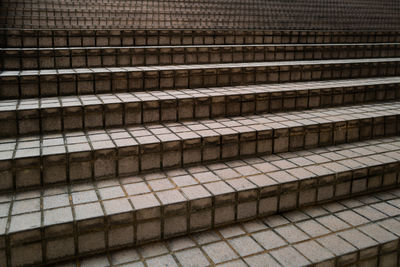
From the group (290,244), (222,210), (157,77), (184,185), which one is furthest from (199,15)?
(290,244)

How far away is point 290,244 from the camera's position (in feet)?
7.07

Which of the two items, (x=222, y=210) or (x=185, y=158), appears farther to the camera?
(x=185, y=158)

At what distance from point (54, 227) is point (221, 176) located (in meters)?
1.15

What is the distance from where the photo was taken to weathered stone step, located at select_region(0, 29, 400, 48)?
380 centimetres

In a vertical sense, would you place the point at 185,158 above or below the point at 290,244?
above

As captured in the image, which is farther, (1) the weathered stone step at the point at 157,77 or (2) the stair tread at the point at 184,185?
(1) the weathered stone step at the point at 157,77

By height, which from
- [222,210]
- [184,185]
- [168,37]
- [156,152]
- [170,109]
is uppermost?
[168,37]

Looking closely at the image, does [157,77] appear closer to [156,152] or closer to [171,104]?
[171,104]

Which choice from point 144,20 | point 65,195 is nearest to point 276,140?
point 65,195

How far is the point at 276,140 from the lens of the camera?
3.00 metres

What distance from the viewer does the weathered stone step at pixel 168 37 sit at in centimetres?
380

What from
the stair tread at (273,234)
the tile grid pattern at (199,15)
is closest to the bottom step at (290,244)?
the stair tread at (273,234)

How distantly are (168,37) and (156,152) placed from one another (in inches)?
87.7

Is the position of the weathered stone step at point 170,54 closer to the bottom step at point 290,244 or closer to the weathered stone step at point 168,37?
the weathered stone step at point 168,37
